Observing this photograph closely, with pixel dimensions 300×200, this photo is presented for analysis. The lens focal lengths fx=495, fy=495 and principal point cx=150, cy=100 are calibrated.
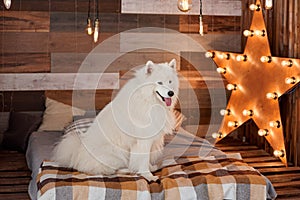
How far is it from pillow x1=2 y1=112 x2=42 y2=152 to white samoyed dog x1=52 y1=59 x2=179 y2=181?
1485 millimetres

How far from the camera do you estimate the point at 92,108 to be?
15.4ft

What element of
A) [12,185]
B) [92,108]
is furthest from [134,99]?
[92,108]

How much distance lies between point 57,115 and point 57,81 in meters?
0.38

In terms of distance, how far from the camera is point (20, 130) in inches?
171

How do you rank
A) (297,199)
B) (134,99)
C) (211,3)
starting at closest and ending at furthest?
(134,99), (297,199), (211,3)

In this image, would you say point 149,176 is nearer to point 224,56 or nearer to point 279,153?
point 279,153

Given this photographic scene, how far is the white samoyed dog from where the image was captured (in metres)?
2.82

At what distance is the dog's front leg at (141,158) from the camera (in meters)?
2.86

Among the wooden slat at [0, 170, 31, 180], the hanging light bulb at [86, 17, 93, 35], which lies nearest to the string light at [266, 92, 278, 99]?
the hanging light bulb at [86, 17, 93, 35]

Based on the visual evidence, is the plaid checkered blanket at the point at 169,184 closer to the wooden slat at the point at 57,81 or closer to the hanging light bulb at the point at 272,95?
the hanging light bulb at the point at 272,95

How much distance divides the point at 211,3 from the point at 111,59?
114 cm

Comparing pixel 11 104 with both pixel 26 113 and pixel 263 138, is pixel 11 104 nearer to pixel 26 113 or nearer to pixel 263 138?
pixel 26 113

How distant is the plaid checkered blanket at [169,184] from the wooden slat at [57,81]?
1605 mm

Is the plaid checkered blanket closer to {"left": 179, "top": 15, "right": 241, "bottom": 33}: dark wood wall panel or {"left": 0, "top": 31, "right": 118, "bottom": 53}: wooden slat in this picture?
{"left": 0, "top": 31, "right": 118, "bottom": 53}: wooden slat
